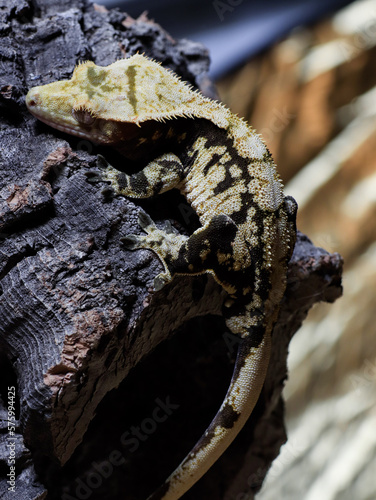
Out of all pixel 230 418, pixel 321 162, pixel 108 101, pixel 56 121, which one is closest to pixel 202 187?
pixel 108 101

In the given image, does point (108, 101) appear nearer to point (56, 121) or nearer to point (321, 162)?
point (56, 121)

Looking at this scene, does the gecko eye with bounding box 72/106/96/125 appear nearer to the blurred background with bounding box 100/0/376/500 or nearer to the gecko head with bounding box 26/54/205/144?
the gecko head with bounding box 26/54/205/144

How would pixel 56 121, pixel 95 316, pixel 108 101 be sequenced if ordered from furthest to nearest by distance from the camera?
pixel 108 101 < pixel 56 121 < pixel 95 316

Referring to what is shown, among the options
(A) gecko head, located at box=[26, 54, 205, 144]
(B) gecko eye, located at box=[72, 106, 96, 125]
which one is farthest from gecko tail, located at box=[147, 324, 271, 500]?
(B) gecko eye, located at box=[72, 106, 96, 125]

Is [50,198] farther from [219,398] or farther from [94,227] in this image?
[219,398]

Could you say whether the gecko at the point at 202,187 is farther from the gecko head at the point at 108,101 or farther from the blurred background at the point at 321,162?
the blurred background at the point at 321,162

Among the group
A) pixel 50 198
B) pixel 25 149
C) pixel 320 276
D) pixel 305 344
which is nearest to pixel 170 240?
pixel 50 198
